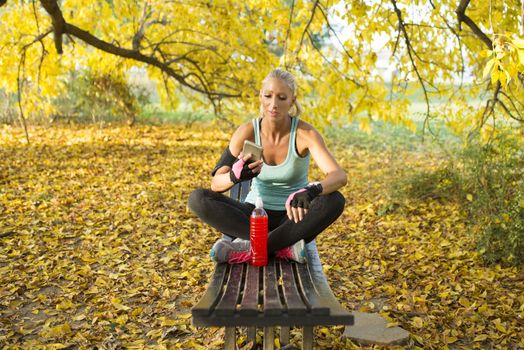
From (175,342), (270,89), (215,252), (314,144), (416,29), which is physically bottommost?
(175,342)

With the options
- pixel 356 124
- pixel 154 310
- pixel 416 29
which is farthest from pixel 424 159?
pixel 154 310

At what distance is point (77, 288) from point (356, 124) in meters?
13.0

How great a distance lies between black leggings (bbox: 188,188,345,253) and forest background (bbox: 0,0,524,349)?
2.46 ft

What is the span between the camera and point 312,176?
877 centimetres

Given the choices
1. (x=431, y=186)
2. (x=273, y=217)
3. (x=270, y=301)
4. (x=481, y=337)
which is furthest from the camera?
(x=431, y=186)

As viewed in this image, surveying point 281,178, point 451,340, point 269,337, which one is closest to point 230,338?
point 269,337

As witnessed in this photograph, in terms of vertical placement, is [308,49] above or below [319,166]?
above

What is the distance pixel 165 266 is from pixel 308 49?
292 cm

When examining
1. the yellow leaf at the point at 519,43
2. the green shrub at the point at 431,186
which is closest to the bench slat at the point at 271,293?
the yellow leaf at the point at 519,43

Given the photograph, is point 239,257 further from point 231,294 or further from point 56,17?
point 56,17

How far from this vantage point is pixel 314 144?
3.35m

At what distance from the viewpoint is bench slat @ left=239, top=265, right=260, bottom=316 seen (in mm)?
2285

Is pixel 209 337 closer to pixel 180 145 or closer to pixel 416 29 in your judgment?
pixel 416 29

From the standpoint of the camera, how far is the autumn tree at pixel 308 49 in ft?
19.8
